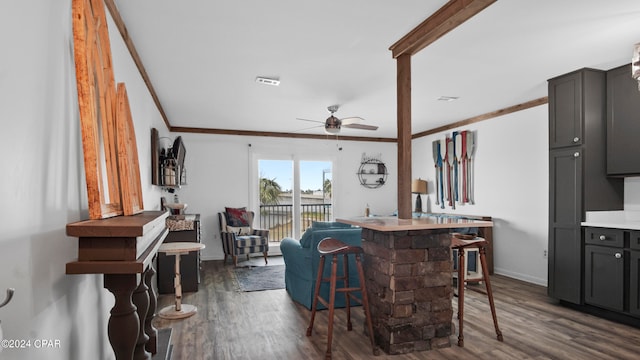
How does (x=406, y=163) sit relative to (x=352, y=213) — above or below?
above

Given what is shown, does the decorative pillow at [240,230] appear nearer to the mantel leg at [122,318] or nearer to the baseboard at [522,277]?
the baseboard at [522,277]

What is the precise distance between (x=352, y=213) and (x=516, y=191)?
11.4 ft

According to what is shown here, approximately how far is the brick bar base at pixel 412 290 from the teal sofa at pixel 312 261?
0.71 metres

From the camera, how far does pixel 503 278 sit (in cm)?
521

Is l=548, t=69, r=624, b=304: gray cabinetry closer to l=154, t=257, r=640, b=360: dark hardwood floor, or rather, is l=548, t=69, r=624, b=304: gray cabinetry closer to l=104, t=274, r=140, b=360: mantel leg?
l=154, t=257, r=640, b=360: dark hardwood floor

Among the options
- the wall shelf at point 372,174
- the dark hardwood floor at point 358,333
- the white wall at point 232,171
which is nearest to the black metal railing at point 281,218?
the white wall at point 232,171

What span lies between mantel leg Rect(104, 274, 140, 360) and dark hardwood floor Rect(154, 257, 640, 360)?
143 centimetres

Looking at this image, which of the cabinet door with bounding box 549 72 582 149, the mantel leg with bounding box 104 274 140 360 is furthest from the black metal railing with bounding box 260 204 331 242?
the mantel leg with bounding box 104 274 140 360

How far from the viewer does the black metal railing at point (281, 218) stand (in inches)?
293

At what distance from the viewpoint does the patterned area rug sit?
4770 millimetres

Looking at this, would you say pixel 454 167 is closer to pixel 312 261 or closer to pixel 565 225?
pixel 565 225

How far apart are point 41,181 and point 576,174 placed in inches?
177

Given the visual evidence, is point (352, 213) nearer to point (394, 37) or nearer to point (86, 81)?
point (394, 37)

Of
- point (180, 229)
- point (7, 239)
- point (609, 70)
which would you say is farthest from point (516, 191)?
point (7, 239)
